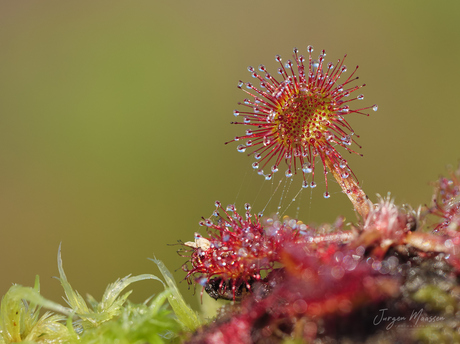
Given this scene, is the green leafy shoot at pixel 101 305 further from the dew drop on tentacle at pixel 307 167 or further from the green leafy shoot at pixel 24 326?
the dew drop on tentacle at pixel 307 167

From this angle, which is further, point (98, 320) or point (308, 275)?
point (98, 320)

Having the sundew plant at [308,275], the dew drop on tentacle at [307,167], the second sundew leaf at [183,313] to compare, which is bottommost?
the second sundew leaf at [183,313]

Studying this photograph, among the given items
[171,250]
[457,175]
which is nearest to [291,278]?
[457,175]

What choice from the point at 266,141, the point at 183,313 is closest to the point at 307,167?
the point at 266,141

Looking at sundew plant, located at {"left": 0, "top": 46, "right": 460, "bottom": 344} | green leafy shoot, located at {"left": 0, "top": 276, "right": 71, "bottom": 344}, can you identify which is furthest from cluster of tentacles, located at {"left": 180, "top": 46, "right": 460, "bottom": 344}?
green leafy shoot, located at {"left": 0, "top": 276, "right": 71, "bottom": 344}

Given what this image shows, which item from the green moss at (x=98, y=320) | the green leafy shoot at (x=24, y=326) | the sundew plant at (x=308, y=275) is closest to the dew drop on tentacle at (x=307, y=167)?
the sundew plant at (x=308, y=275)

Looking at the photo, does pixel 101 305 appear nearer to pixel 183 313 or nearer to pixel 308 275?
pixel 183 313

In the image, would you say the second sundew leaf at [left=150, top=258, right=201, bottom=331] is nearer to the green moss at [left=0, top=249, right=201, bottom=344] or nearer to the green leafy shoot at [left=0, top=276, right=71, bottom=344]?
the green moss at [left=0, top=249, right=201, bottom=344]

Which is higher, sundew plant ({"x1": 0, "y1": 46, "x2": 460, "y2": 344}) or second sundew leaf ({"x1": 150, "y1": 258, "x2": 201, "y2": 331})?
sundew plant ({"x1": 0, "y1": 46, "x2": 460, "y2": 344})
